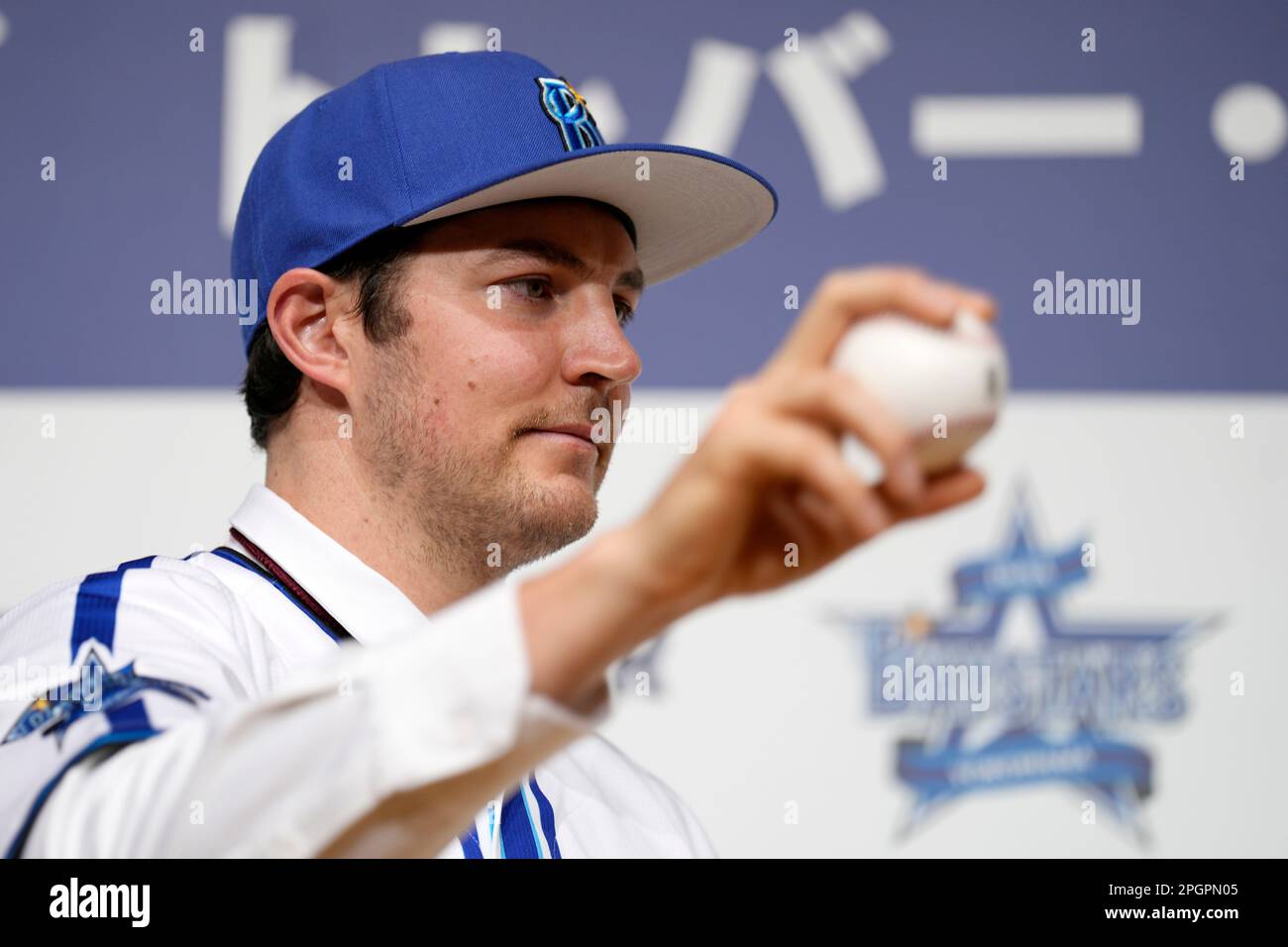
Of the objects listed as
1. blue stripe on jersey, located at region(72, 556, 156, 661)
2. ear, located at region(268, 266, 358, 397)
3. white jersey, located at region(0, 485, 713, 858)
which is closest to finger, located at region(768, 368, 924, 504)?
white jersey, located at region(0, 485, 713, 858)

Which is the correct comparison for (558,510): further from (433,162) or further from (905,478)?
(905,478)

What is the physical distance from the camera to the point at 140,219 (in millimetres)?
1836

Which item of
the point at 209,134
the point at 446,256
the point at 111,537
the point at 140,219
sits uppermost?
the point at 209,134

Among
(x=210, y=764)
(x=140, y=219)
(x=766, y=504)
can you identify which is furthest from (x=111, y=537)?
(x=766, y=504)

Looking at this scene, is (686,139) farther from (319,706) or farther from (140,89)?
(319,706)

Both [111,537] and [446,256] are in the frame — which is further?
[111,537]

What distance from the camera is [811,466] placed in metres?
0.39

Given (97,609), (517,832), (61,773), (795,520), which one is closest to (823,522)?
(795,520)

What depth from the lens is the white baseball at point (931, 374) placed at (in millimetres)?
421

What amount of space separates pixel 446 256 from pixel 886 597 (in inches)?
37.2

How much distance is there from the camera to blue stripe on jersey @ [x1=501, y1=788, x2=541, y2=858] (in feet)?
2.88

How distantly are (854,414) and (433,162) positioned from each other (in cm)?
62
